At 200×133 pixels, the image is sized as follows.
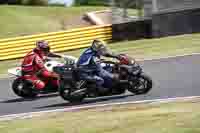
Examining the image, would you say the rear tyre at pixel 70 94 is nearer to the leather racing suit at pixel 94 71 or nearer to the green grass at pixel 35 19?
the leather racing suit at pixel 94 71

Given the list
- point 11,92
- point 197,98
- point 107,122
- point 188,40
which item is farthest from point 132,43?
point 107,122

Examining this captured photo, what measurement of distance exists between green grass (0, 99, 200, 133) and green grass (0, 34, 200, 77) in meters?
10.4

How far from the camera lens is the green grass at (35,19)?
40.2m

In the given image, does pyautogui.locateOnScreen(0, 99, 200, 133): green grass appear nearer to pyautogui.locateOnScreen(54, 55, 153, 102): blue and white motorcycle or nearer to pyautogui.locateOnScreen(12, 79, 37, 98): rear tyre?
pyautogui.locateOnScreen(54, 55, 153, 102): blue and white motorcycle

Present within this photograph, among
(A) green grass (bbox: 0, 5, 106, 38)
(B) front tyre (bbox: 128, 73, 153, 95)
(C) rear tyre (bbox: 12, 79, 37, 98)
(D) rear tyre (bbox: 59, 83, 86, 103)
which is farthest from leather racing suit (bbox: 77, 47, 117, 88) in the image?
(A) green grass (bbox: 0, 5, 106, 38)

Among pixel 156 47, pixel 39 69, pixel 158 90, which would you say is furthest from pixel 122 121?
pixel 156 47

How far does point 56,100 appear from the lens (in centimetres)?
1622

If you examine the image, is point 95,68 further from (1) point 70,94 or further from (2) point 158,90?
(2) point 158,90

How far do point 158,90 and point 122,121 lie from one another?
15.4ft

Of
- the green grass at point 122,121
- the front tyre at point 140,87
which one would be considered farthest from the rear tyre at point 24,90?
the green grass at point 122,121

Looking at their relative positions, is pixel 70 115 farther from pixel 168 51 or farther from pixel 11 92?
pixel 168 51

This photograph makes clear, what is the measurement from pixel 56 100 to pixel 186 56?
6.77m

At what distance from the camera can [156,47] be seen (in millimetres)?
26047

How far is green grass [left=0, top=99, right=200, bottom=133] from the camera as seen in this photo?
1018 centimetres
